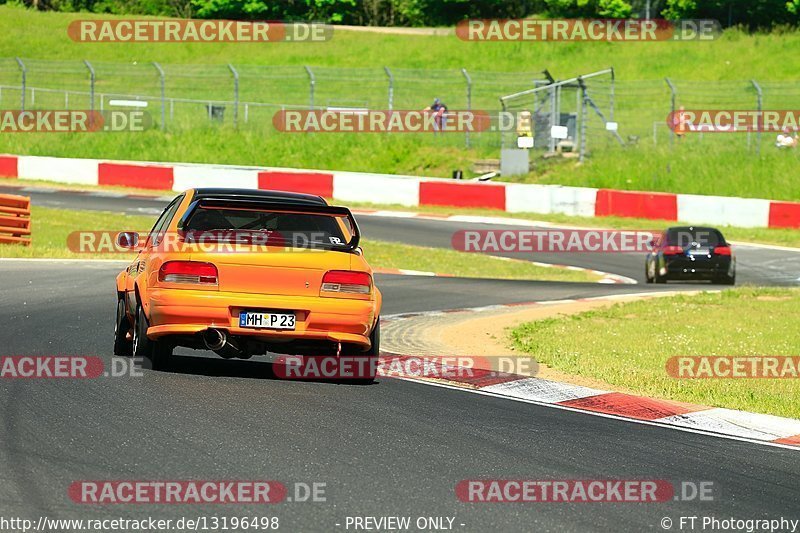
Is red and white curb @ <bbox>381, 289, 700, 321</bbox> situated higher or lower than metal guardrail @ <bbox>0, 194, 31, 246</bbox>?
lower

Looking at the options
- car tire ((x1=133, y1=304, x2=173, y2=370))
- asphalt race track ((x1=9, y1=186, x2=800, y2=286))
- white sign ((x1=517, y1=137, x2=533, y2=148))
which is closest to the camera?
car tire ((x1=133, y1=304, x2=173, y2=370))

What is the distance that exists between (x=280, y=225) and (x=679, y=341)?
19.2ft

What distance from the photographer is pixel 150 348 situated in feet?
32.9

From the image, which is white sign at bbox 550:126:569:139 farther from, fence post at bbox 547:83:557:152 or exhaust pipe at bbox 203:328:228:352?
exhaust pipe at bbox 203:328:228:352

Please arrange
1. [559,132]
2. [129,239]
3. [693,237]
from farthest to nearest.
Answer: [559,132] < [693,237] < [129,239]

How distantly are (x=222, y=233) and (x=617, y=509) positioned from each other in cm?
454

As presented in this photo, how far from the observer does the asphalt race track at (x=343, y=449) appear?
6.15 meters

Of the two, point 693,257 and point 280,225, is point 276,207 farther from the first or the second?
point 693,257

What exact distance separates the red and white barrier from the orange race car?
2184 centimetres

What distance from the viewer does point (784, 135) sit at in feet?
123

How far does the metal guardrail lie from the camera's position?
74.1ft

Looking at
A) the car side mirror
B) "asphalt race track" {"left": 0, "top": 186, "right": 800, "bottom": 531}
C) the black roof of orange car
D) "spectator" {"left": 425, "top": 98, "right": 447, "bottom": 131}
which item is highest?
"spectator" {"left": 425, "top": 98, "right": 447, "bottom": 131}

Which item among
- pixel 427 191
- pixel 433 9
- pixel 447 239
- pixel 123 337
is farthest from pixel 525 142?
pixel 433 9

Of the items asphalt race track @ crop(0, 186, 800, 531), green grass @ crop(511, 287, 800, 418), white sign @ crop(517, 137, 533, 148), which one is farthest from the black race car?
asphalt race track @ crop(0, 186, 800, 531)
